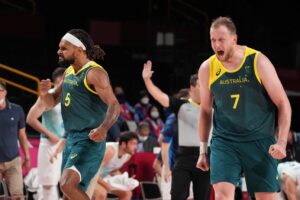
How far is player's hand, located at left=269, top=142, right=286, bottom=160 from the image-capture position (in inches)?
226

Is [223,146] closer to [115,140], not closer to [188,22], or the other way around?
[115,140]

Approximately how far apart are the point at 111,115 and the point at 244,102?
1.24m

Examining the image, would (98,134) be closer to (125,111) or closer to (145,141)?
(145,141)

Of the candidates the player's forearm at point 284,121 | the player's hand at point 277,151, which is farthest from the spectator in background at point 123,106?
the player's hand at point 277,151

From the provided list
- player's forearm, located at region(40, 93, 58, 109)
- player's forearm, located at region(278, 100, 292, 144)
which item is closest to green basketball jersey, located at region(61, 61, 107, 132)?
player's forearm, located at region(40, 93, 58, 109)

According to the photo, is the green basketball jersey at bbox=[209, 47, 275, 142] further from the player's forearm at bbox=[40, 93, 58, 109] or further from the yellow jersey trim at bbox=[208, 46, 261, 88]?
the player's forearm at bbox=[40, 93, 58, 109]

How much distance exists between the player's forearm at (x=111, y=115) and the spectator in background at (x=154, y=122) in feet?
29.4

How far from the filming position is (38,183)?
35.1 feet

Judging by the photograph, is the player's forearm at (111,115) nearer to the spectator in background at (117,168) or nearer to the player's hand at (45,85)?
the player's hand at (45,85)

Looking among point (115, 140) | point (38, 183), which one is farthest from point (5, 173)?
point (115, 140)

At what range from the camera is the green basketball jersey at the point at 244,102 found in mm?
6027

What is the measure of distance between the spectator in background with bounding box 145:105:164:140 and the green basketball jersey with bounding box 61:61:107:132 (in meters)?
8.74

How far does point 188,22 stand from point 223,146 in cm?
1427

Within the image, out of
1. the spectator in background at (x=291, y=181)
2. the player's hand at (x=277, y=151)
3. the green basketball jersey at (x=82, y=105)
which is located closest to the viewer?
the player's hand at (x=277, y=151)
